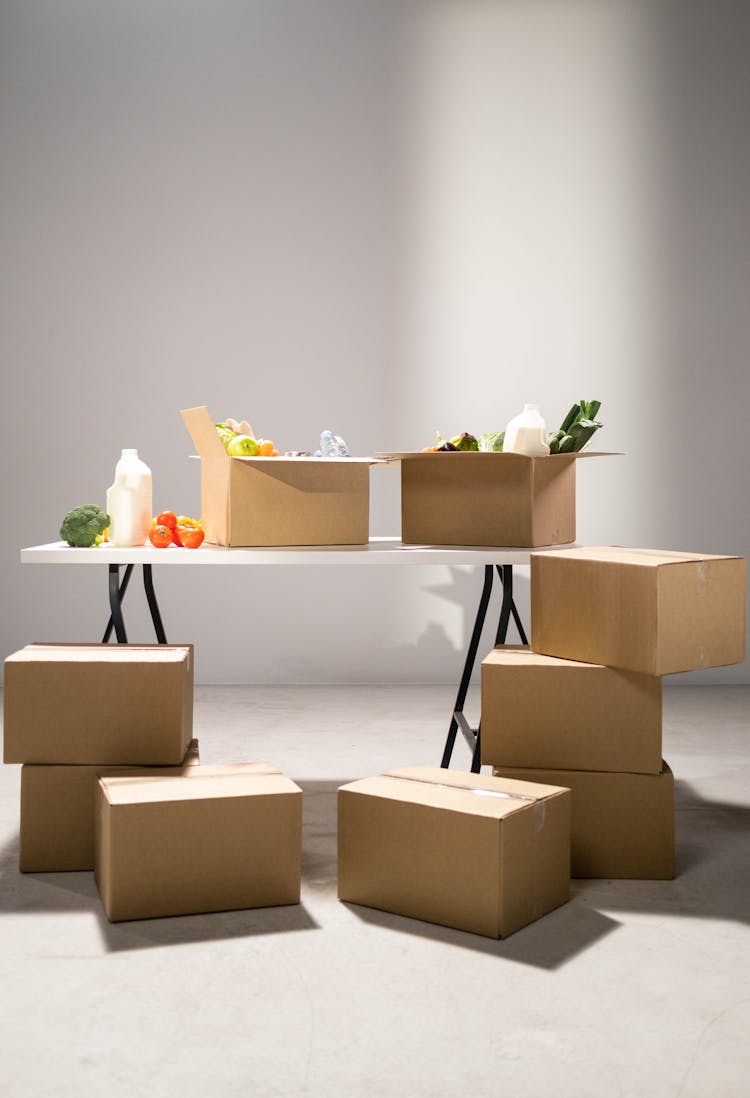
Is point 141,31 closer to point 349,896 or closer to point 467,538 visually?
point 467,538

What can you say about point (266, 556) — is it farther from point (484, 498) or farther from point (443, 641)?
point (443, 641)

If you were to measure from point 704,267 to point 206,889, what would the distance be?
12.1 ft

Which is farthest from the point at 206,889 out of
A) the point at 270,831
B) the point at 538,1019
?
the point at 538,1019

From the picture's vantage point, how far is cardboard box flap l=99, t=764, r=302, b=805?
2.20 metres

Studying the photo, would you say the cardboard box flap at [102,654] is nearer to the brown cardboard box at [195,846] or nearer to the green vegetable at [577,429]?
the brown cardboard box at [195,846]

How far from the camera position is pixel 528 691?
7.99 feet

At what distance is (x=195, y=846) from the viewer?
7.20ft

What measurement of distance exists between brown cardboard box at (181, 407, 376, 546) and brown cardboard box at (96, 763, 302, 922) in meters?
0.70

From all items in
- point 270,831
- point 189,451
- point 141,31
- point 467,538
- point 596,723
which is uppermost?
point 141,31

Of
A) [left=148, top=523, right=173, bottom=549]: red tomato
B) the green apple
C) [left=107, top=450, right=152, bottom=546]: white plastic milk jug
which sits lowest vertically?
[left=148, top=523, right=173, bottom=549]: red tomato

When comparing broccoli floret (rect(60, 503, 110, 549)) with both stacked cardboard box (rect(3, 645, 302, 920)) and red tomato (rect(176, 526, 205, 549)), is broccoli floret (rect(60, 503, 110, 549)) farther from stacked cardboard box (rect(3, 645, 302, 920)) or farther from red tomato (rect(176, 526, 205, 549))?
stacked cardboard box (rect(3, 645, 302, 920))

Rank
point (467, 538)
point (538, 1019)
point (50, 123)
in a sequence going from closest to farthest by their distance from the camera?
point (538, 1019) → point (467, 538) → point (50, 123)

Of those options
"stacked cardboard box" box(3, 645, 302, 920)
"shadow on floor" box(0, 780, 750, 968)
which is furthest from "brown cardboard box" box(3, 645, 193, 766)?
"shadow on floor" box(0, 780, 750, 968)

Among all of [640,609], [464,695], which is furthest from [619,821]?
[464,695]
